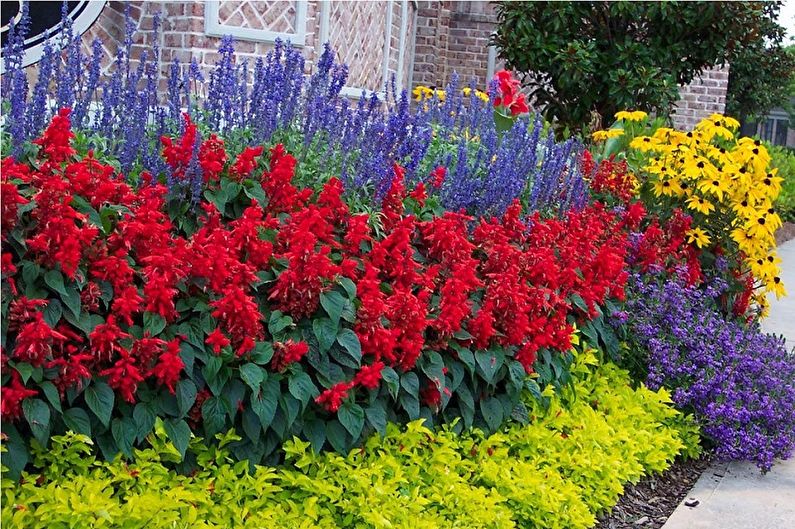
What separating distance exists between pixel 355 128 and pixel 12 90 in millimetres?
1231

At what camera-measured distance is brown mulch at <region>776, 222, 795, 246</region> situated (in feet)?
44.6

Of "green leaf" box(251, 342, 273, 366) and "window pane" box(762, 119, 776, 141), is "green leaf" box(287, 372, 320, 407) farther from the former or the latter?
"window pane" box(762, 119, 776, 141)

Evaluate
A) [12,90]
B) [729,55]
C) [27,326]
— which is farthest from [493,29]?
[27,326]

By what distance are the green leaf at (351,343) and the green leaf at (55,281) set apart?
822mm

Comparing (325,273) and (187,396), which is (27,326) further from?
(325,273)

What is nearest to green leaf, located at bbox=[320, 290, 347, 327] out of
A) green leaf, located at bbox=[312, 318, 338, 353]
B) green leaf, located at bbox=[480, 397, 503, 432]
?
green leaf, located at bbox=[312, 318, 338, 353]

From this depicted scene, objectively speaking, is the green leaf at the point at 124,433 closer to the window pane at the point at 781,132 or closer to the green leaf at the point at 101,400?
the green leaf at the point at 101,400

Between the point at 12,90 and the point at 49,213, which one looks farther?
the point at 12,90

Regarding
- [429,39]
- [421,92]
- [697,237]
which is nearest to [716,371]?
[697,237]

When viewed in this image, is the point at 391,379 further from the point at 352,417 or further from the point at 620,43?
the point at 620,43

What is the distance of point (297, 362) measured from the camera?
9.80ft

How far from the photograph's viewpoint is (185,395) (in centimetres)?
274

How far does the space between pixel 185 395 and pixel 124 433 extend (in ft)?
0.62

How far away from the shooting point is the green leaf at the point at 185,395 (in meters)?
2.72
